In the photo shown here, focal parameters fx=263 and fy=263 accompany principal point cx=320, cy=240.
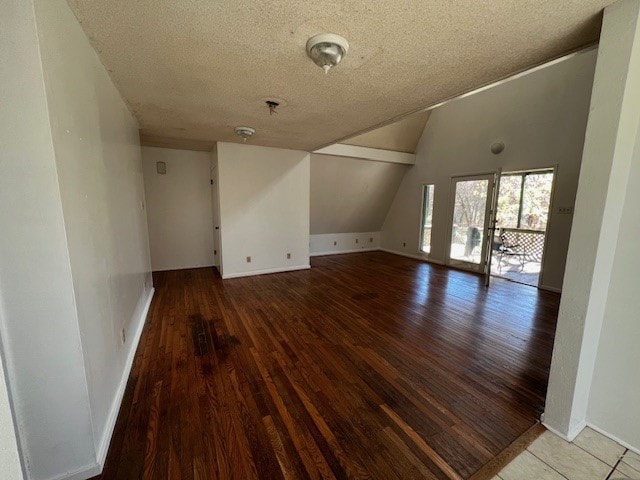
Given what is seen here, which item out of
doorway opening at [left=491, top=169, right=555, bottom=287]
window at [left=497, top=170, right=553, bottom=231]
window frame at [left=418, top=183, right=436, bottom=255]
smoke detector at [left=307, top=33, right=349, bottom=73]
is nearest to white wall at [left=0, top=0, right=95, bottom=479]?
smoke detector at [left=307, top=33, right=349, bottom=73]

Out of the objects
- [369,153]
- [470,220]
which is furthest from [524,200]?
[369,153]

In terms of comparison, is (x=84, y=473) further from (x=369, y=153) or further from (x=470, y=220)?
(x=470, y=220)

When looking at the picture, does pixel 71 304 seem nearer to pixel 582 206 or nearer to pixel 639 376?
pixel 582 206

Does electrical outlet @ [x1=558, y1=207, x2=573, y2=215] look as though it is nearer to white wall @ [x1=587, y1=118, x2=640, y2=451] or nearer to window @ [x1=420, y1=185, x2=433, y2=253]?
window @ [x1=420, y1=185, x2=433, y2=253]

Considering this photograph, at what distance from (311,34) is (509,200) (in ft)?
18.2

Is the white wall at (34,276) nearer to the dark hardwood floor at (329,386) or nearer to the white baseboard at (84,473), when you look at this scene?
the white baseboard at (84,473)

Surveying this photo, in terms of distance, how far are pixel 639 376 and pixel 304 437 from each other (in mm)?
1833

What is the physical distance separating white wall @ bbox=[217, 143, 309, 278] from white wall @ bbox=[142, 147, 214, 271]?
108 cm

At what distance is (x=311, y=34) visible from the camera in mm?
1497

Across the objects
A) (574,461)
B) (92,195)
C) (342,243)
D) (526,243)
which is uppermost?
(92,195)

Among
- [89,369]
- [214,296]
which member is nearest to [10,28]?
[89,369]

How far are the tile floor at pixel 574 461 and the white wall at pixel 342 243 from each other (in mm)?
5503

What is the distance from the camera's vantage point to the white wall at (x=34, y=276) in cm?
98

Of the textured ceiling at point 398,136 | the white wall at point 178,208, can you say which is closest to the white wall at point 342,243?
the textured ceiling at point 398,136
